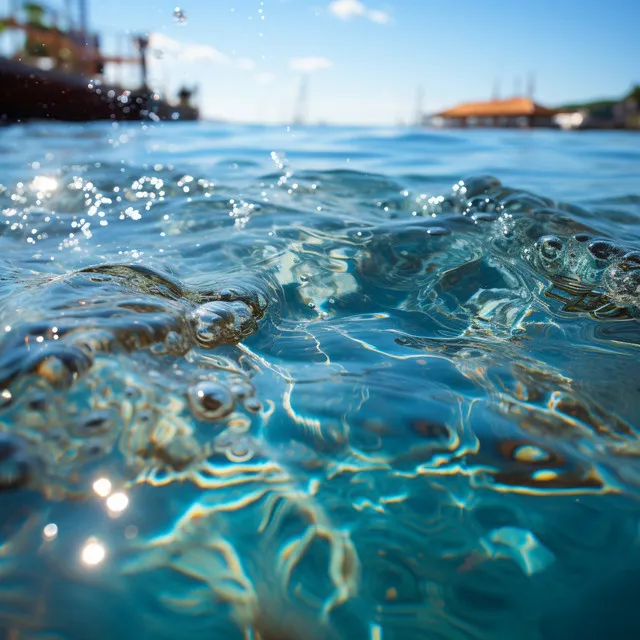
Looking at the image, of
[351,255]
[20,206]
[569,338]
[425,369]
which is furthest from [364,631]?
[20,206]

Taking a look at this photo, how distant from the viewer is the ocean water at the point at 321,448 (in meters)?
0.87

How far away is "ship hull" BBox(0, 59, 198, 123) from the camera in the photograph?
11.4m

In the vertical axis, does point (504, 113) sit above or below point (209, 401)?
above

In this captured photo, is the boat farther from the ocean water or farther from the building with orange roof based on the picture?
the building with orange roof

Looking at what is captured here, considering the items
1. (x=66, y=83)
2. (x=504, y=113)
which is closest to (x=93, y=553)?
(x=66, y=83)

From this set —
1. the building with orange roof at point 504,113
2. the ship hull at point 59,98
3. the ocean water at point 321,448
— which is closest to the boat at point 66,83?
the ship hull at point 59,98

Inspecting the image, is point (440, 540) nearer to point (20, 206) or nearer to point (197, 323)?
point (197, 323)

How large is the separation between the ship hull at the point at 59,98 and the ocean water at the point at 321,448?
1172cm

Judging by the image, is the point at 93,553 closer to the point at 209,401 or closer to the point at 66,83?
the point at 209,401

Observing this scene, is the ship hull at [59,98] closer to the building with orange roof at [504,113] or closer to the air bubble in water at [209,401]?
the air bubble in water at [209,401]

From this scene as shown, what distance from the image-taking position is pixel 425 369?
4.87 ft

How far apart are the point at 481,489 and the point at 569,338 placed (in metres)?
0.88

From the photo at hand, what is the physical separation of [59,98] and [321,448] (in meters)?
16.0

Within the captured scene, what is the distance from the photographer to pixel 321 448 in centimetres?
116
